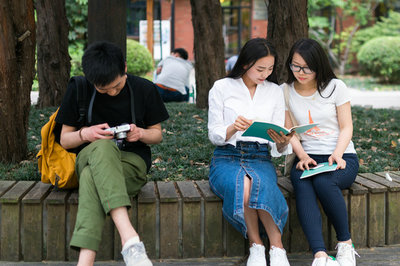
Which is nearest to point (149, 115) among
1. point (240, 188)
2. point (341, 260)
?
point (240, 188)

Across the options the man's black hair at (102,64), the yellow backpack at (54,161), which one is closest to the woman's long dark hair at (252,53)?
the man's black hair at (102,64)

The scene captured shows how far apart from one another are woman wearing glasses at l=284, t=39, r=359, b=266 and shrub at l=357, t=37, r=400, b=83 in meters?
14.3

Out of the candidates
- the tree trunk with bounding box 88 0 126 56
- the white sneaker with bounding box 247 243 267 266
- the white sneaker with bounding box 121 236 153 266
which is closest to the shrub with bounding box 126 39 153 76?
the tree trunk with bounding box 88 0 126 56

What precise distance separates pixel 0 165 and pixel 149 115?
151 centimetres

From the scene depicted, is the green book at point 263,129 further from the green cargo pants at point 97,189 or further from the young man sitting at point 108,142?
the green cargo pants at point 97,189

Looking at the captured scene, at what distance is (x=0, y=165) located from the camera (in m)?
4.02

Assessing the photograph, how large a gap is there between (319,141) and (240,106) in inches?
23.5

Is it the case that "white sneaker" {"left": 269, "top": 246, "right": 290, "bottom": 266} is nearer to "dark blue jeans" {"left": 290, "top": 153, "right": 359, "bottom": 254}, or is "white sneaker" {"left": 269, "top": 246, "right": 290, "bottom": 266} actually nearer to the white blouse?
"dark blue jeans" {"left": 290, "top": 153, "right": 359, "bottom": 254}

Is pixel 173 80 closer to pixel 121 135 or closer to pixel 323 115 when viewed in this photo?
pixel 323 115

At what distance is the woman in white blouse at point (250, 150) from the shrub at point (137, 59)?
40.2 ft

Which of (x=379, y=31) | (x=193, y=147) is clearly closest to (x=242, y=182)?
(x=193, y=147)

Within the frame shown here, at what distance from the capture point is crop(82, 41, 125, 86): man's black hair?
2828mm

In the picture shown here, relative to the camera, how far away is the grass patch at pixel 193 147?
3.96 m

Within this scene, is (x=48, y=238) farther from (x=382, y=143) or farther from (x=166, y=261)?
(x=382, y=143)
